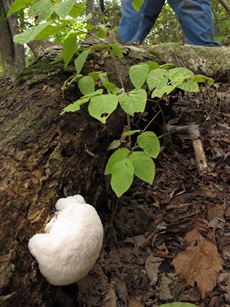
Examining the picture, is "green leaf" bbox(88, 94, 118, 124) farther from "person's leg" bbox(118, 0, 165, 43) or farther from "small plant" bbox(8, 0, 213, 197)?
"person's leg" bbox(118, 0, 165, 43)

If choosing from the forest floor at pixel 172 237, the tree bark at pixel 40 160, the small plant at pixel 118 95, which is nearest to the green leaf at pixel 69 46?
the small plant at pixel 118 95

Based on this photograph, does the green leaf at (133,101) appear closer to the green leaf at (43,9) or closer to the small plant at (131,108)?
the small plant at (131,108)

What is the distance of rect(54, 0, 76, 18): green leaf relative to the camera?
6.43 feet

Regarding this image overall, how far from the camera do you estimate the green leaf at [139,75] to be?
7.30 ft

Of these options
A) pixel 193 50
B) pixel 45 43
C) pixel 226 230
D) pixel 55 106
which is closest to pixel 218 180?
pixel 226 230

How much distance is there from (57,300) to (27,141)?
3.45 ft

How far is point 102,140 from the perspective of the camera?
2.69 meters

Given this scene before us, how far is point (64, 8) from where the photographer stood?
1982mm

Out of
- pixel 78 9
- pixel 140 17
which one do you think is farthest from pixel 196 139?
pixel 140 17

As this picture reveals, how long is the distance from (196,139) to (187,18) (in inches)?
108

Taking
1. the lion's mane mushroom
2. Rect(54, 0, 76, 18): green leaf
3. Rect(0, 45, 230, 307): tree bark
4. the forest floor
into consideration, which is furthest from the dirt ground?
Rect(54, 0, 76, 18): green leaf

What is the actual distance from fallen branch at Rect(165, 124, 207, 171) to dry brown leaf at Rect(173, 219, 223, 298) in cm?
82

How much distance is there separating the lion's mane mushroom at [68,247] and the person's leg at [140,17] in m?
4.42

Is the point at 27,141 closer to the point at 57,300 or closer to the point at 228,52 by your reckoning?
the point at 57,300
